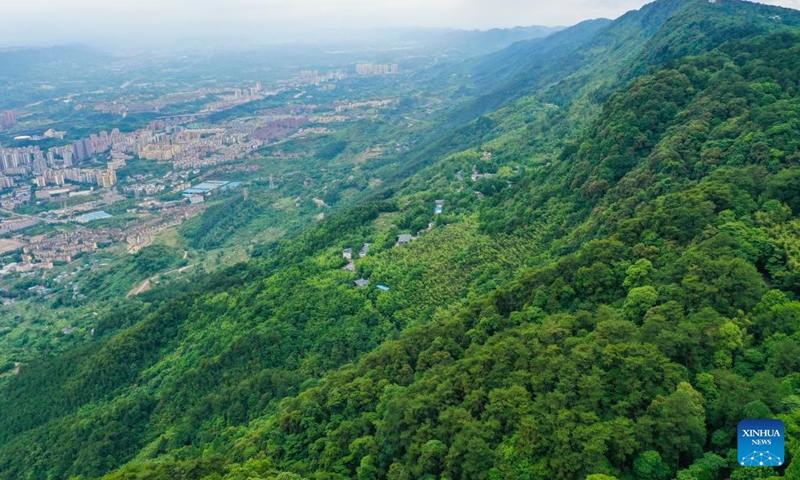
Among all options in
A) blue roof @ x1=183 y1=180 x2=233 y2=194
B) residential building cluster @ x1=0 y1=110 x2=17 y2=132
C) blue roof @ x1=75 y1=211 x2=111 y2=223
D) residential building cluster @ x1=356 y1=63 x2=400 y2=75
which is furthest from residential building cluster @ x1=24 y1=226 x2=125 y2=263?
residential building cluster @ x1=356 y1=63 x2=400 y2=75

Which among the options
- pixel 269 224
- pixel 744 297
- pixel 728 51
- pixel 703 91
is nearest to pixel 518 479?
pixel 744 297

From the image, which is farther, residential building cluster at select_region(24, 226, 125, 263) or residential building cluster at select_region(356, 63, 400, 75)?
residential building cluster at select_region(356, 63, 400, 75)

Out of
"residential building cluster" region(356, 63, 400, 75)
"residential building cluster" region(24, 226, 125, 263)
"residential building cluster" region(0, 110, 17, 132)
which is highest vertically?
"residential building cluster" region(356, 63, 400, 75)

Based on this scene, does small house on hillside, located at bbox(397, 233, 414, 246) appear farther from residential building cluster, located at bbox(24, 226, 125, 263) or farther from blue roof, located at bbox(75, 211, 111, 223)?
blue roof, located at bbox(75, 211, 111, 223)

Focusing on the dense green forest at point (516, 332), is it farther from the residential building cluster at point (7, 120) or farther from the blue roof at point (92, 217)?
the residential building cluster at point (7, 120)

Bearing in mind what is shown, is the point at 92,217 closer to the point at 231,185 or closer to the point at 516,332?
the point at 231,185
